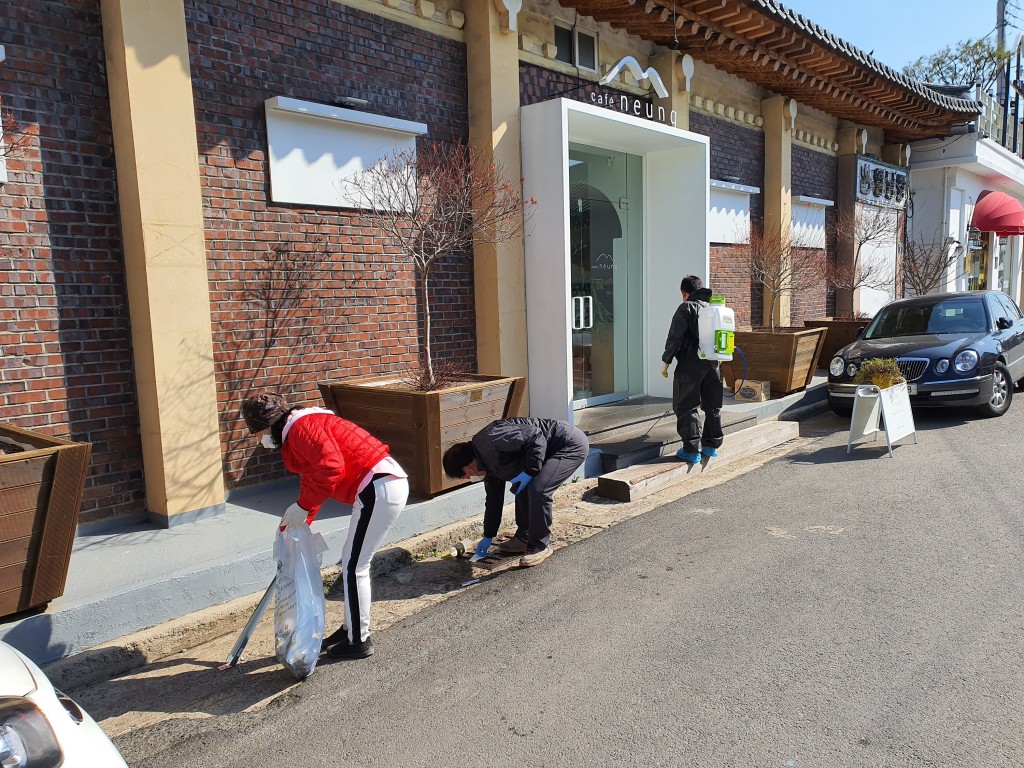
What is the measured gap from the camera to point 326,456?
12.0ft

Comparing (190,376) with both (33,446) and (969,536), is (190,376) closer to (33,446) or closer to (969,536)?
(33,446)

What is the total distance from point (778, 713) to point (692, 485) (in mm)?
3824

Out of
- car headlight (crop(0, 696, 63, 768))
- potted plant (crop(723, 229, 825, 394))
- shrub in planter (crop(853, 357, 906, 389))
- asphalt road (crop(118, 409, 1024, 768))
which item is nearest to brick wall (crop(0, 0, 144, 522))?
asphalt road (crop(118, 409, 1024, 768))

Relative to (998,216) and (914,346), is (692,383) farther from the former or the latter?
(998,216)

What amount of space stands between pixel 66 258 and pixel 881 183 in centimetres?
1589

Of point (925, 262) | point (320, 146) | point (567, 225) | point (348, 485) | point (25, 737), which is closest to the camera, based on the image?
point (25, 737)

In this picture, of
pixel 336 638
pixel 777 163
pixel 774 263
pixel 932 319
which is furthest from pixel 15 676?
pixel 777 163

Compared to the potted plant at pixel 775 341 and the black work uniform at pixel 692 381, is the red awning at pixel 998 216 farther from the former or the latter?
the black work uniform at pixel 692 381

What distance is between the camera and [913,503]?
5840 millimetres

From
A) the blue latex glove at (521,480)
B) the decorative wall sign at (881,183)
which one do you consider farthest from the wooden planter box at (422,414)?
the decorative wall sign at (881,183)

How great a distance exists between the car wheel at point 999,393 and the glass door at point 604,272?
13.8 ft

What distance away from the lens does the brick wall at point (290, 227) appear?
5703mm

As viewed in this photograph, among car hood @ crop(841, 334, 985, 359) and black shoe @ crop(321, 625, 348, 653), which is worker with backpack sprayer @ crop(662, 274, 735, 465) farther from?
black shoe @ crop(321, 625, 348, 653)

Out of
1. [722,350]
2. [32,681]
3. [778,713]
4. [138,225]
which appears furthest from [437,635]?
[722,350]
